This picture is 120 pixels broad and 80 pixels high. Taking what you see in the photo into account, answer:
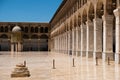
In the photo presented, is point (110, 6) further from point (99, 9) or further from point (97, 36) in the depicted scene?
point (97, 36)

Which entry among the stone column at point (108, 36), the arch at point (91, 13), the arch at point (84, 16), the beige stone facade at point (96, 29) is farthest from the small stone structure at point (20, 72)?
the arch at point (84, 16)

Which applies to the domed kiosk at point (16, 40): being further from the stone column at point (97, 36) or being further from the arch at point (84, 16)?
the stone column at point (97, 36)

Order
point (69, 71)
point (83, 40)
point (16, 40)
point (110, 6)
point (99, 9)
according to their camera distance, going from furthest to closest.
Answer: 1. point (16, 40)
2. point (83, 40)
3. point (99, 9)
4. point (110, 6)
5. point (69, 71)

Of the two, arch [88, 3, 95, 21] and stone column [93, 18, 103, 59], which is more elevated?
arch [88, 3, 95, 21]

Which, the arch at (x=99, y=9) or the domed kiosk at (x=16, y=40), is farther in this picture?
the domed kiosk at (x=16, y=40)

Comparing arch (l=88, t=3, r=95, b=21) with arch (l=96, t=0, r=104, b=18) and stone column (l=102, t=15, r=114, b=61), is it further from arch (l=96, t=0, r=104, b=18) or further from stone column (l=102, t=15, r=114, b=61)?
stone column (l=102, t=15, r=114, b=61)

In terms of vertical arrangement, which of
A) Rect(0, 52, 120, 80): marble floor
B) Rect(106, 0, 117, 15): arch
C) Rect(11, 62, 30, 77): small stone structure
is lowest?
Rect(0, 52, 120, 80): marble floor

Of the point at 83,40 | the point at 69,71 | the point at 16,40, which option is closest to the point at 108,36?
the point at 83,40

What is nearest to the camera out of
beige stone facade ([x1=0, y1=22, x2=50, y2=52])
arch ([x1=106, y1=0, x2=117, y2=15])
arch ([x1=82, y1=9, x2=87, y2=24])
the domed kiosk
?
arch ([x1=106, y1=0, x2=117, y2=15])

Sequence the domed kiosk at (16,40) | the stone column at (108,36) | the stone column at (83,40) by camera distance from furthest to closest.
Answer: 1. the domed kiosk at (16,40)
2. the stone column at (83,40)
3. the stone column at (108,36)

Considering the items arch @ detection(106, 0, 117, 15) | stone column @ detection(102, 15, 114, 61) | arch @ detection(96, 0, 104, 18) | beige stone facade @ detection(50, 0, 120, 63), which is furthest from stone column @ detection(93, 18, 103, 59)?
arch @ detection(106, 0, 117, 15)

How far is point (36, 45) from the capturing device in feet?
280

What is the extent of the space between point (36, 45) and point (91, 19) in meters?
56.8

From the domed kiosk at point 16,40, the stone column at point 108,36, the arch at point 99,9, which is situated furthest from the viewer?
the domed kiosk at point 16,40
